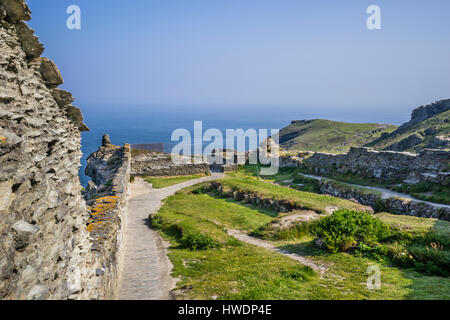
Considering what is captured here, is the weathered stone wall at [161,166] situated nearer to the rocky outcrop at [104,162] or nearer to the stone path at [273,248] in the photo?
the rocky outcrop at [104,162]

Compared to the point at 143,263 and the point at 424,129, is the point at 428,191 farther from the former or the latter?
the point at 424,129

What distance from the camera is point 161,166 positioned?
30688mm

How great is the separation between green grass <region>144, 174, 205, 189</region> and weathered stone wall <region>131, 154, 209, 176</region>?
869mm

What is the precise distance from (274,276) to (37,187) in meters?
6.36

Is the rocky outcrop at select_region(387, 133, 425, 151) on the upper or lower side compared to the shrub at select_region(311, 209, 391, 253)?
upper

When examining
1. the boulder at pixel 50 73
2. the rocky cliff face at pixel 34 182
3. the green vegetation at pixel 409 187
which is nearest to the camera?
the rocky cliff face at pixel 34 182

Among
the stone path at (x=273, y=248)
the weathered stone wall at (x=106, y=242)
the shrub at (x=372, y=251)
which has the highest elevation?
the weathered stone wall at (x=106, y=242)

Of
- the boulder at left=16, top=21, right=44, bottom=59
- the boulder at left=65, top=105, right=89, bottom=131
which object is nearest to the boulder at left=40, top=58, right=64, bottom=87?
the boulder at left=16, top=21, right=44, bottom=59

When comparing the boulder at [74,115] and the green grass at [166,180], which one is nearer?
the boulder at [74,115]

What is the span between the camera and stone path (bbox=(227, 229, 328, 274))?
31.5ft

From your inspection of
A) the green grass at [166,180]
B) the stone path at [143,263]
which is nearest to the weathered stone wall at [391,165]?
the green grass at [166,180]

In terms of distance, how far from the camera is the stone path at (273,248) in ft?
31.5

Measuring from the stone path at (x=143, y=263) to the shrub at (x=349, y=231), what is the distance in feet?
18.1

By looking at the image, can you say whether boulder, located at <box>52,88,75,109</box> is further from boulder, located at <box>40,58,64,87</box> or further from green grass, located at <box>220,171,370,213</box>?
green grass, located at <box>220,171,370,213</box>
